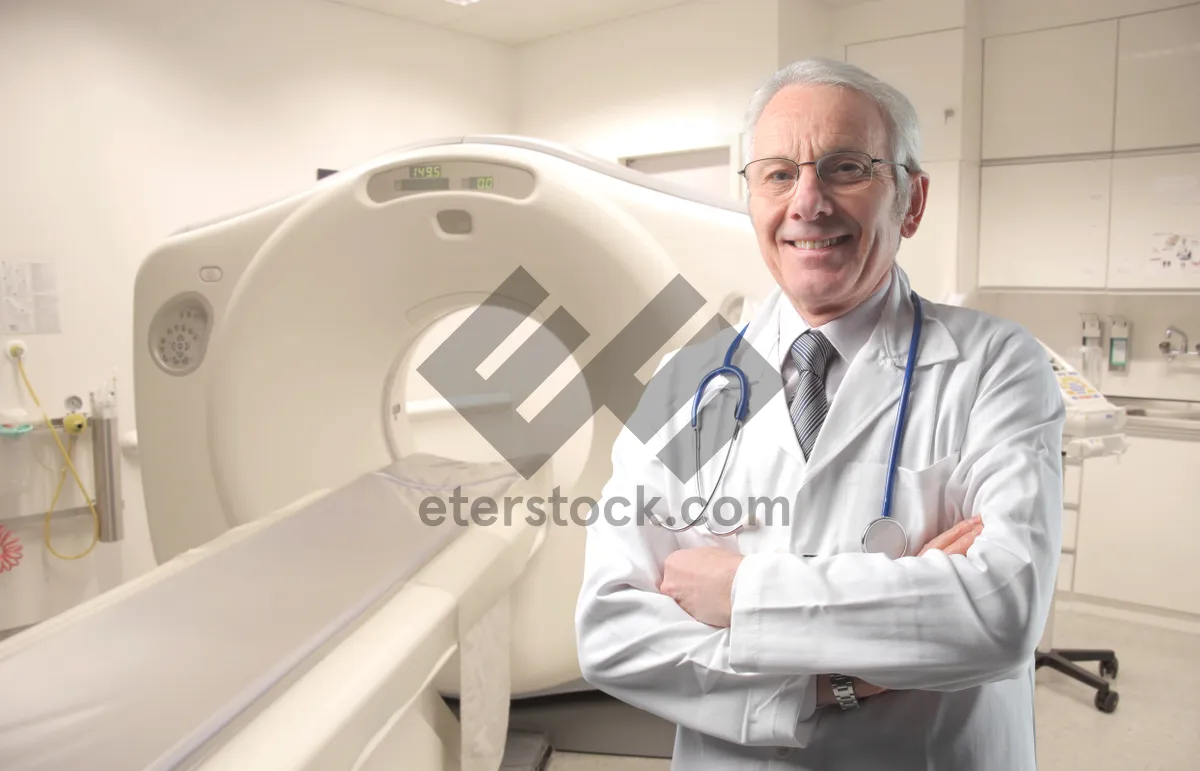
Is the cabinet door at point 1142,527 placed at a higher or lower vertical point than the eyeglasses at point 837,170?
lower

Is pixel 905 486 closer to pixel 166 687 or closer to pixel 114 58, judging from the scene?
pixel 166 687

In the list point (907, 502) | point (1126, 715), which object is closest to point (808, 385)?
point (907, 502)

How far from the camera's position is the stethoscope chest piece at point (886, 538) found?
0.79 metres

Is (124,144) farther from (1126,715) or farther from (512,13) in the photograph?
(1126,715)

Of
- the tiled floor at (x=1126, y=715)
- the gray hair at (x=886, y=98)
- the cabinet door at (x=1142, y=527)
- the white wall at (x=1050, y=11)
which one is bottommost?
the tiled floor at (x=1126, y=715)

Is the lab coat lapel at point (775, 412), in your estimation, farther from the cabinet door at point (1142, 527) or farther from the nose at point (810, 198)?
the cabinet door at point (1142, 527)

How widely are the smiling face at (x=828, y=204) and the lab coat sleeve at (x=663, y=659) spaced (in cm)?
32

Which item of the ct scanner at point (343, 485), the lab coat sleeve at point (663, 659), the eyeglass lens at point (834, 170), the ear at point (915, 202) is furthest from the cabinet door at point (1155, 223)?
the lab coat sleeve at point (663, 659)

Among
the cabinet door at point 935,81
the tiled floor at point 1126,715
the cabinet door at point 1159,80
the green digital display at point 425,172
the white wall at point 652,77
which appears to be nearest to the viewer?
the green digital display at point 425,172

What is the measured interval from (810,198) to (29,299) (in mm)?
2807

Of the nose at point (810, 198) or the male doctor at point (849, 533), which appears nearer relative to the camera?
the male doctor at point (849, 533)

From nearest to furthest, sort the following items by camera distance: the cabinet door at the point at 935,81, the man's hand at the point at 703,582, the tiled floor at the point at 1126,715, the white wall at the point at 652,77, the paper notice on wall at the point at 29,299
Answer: the man's hand at the point at 703,582 → the tiled floor at the point at 1126,715 → the paper notice on wall at the point at 29,299 → the cabinet door at the point at 935,81 → the white wall at the point at 652,77

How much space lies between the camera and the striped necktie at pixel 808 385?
2.92 ft

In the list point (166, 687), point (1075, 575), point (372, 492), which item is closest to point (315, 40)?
point (372, 492)
